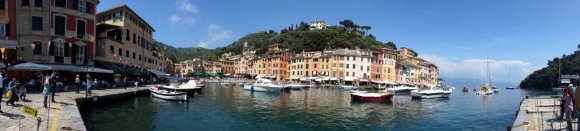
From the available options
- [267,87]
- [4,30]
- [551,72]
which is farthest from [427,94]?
[551,72]

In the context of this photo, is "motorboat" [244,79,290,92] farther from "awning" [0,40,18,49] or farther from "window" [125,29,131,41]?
"awning" [0,40,18,49]

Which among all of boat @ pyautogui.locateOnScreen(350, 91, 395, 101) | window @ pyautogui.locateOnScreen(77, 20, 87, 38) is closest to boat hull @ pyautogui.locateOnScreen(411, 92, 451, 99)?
boat @ pyautogui.locateOnScreen(350, 91, 395, 101)

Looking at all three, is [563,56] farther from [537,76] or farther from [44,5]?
[44,5]

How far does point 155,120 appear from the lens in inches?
1077

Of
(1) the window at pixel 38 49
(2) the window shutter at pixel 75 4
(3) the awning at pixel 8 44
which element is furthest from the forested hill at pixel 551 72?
(3) the awning at pixel 8 44

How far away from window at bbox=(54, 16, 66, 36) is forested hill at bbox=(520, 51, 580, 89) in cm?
15351

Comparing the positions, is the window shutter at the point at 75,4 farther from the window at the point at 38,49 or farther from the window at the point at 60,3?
the window at the point at 38,49

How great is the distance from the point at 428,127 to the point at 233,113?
15.3m

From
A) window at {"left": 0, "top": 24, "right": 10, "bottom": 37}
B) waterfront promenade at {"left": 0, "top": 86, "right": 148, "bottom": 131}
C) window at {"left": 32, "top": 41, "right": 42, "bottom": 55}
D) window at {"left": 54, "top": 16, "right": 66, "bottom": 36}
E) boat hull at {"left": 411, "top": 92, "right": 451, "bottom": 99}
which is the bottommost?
boat hull at {"left": 411, "top": 92, "right": 451, "bottom": 99}

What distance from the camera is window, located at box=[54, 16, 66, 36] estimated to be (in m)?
38.5

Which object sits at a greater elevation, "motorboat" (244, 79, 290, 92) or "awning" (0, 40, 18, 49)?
"awning" (0, 40, 18, 49)

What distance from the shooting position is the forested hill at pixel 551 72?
14414 cm

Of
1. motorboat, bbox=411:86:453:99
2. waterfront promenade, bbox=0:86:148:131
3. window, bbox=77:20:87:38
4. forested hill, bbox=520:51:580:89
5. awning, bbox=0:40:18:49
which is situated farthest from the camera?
forested hill, bbox=520:51:580:89

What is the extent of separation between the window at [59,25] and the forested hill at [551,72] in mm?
153513
